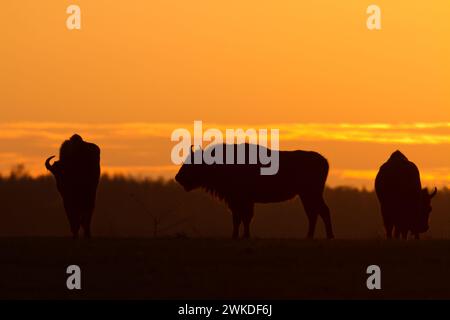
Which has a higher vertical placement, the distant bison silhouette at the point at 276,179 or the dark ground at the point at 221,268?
the distant bison silhouette at the point at 276,179

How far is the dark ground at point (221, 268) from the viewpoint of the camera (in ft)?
100

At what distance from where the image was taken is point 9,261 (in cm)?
3322

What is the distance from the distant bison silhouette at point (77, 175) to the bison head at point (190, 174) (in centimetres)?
352

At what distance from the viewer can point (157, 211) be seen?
120 meters

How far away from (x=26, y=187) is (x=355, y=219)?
2485 centimetres

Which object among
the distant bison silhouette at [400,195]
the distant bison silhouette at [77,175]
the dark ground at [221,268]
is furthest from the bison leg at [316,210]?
the distant bison silhouette at [77,175]

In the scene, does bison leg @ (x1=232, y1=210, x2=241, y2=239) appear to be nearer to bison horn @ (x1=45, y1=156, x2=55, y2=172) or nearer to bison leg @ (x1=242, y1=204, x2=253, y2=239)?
bison leg @ (x1=242, y1=204, x2=253, y2=239)

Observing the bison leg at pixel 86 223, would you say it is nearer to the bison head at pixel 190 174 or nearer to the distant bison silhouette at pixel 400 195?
the bison head at pixel 190 174

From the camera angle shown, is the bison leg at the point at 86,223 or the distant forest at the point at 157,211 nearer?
the bison leg at the point at 86,223

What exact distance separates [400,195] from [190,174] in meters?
5.53

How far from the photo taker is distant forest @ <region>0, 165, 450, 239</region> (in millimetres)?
111500

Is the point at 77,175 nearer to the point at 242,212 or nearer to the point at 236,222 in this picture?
the point at 236,222

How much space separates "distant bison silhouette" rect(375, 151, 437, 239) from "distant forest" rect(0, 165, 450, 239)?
6405 centimetres
